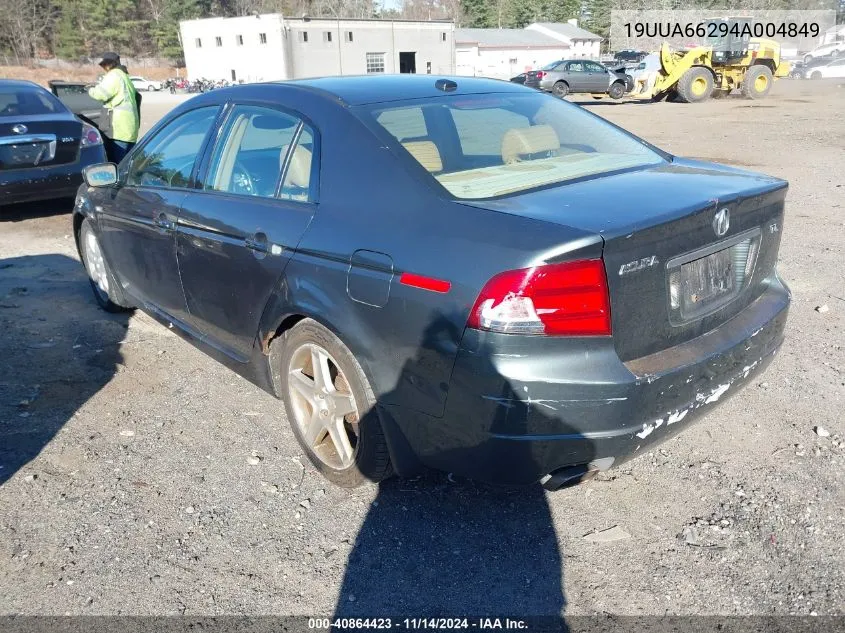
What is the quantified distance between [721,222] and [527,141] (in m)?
1.02

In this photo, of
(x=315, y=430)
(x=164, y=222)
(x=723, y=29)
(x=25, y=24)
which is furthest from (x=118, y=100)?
(x=25, y=24)

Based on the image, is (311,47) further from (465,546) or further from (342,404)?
(465,546)

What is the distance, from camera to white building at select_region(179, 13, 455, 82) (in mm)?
55438

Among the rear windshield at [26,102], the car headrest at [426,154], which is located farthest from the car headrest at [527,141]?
the rear windshield at [26,102]

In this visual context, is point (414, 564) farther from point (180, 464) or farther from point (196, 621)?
point (180, 464)

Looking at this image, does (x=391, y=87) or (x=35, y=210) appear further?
(x=35, y=210)

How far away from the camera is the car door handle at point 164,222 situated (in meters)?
3.72

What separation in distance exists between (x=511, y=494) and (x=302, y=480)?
929 mm

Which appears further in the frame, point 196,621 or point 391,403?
point 391,403

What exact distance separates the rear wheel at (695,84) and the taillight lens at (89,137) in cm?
2191

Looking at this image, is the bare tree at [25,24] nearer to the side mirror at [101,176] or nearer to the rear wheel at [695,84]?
the rear wheel at [695,84]

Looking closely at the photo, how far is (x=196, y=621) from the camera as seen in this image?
93.2 inches

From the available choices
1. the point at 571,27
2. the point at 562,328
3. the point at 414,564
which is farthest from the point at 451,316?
the point at 571,27

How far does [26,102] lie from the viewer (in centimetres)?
855
